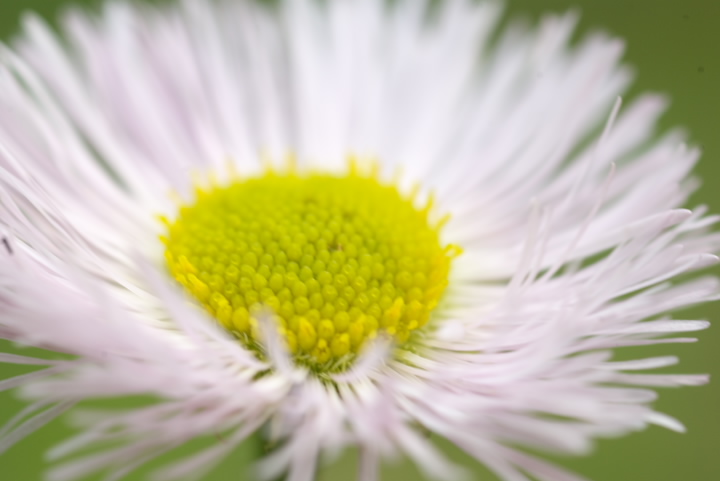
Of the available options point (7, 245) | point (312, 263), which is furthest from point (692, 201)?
point (7, 245)

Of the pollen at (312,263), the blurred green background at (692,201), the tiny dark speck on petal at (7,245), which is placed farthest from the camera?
the blurred green background at (692,201)

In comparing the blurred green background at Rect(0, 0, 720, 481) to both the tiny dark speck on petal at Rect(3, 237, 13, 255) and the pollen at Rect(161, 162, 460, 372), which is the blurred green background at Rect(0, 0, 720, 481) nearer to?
the pollen at Rect(161, 162, 460, 372)

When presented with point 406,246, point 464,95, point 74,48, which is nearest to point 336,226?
point 406,246

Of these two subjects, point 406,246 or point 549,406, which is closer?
point 549,406

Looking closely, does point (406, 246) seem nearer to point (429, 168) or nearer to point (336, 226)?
point (336, 226)

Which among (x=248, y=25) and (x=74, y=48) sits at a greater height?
(x=248, y=25)

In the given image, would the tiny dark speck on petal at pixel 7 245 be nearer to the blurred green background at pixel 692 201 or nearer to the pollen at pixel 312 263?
the pollen at pixel 312 263

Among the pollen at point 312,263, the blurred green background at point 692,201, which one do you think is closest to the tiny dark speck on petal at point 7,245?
the pollen at point 312,263
